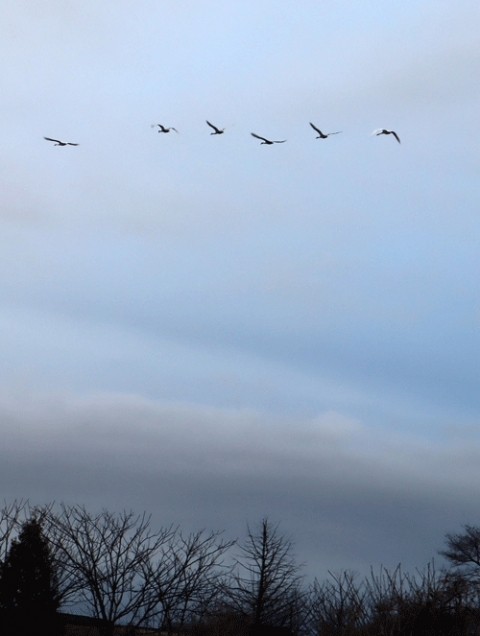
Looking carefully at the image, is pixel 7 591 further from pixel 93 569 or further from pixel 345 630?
pixel 345 630

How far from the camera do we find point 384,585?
1759 inches

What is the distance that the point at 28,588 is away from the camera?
43594 mm

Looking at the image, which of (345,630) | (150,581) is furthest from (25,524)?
(345,630)

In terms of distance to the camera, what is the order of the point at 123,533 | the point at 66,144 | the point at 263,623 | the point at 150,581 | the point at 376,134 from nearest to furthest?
1. the point at 376,134
2. the point at 66,144
3. the point at 150,581
4. the point at 123,533
5. the point at 263,623

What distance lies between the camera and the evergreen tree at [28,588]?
42.4m

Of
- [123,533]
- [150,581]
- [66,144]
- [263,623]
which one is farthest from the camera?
[263,623]

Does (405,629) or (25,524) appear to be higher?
(25,524)

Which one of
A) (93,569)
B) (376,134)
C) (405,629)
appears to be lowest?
(405,629)

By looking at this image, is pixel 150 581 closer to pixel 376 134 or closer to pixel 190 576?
pixel 190 576

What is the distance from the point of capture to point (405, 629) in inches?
1539

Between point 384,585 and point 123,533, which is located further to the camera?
point 123,533

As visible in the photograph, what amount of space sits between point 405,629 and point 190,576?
1071cm

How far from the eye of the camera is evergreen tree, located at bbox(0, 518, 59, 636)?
42406mm

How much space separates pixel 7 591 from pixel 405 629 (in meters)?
16.3
